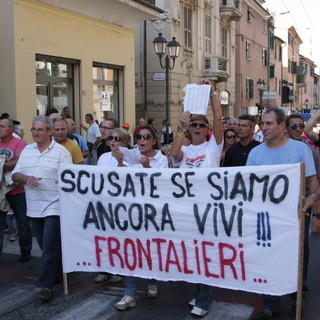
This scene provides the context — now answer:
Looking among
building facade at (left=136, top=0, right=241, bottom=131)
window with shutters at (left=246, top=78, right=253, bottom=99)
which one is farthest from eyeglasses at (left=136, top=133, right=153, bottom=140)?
window with shutters at (left=246, top=78, right=253, bottom=99)

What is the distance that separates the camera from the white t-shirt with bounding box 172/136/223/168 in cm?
483

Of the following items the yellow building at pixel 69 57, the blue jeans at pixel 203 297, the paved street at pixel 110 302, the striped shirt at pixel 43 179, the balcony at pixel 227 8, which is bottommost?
the paved street at pixel 110 302

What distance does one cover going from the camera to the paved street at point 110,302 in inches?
181

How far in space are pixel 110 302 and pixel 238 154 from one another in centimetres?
228

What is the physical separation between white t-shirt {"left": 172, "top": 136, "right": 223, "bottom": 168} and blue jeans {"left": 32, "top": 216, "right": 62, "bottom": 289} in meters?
1.43

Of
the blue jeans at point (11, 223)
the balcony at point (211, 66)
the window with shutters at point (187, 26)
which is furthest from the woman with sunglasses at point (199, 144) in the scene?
the balcony at point (211, 66)

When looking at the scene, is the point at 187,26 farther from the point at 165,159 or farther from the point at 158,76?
the point at 165,159

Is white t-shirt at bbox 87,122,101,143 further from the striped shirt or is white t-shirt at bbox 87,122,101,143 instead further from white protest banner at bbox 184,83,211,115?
white protest banner at bbox 184,83,211,115

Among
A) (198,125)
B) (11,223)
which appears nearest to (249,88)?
(11,223)

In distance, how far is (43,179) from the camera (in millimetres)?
5109

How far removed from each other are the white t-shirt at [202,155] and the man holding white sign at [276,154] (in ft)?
1.25

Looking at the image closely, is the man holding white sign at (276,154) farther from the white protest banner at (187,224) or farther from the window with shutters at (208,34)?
the window with shutters at (208,34)

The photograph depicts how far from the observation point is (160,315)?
4582 millimetres

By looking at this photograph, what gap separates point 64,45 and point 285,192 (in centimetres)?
962
